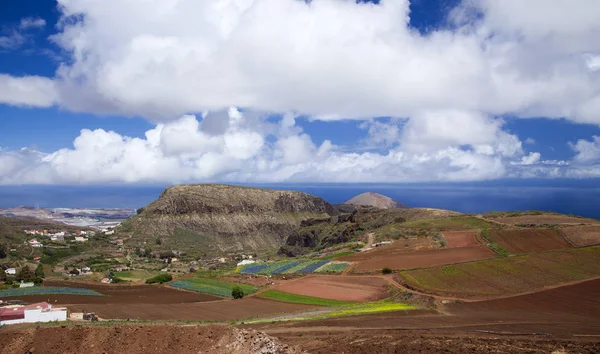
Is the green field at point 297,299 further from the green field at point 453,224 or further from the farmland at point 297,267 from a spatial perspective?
the green field at point 453,224

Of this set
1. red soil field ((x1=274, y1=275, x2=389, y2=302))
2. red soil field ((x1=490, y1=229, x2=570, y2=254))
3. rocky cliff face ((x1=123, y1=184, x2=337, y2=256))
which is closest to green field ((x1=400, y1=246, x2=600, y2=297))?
red soil field ((x1=274, y1=275, x2=389, y2=302))

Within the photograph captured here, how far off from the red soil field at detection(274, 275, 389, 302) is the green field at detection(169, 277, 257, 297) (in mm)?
5397

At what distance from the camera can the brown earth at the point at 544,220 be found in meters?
82.0

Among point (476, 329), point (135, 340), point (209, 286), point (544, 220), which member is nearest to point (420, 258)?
point (209, 286)

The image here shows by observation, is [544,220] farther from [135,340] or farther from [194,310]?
[135,340]

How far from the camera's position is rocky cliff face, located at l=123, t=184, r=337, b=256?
128m

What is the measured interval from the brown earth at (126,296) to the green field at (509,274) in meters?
25.7

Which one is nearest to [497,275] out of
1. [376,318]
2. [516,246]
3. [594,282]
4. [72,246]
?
[594,282]

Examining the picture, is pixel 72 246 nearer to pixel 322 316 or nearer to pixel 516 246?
pixel 322 316

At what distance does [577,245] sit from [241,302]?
4994 centimetres

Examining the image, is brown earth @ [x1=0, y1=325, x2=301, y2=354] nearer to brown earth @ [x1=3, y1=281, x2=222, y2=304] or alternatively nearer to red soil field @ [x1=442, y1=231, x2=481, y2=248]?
brown earth @ [x1=3, y1=281, x2=222, y2=304]

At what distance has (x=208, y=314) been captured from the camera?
1633 inches

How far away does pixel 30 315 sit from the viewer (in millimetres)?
34531

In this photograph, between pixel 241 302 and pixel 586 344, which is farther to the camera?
pixel 241 302
